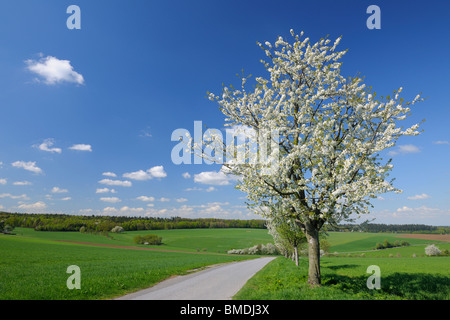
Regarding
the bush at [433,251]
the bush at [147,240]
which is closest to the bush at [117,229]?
the bush at [147,240]

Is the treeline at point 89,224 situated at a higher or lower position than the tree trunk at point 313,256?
lower

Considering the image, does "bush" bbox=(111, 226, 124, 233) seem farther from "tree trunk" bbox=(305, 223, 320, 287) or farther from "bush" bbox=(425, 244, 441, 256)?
"tree trunk" bbox=(305, 223, 320, 287)

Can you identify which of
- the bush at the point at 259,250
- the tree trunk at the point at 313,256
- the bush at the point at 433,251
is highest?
the tree trunk at the point at 313,256

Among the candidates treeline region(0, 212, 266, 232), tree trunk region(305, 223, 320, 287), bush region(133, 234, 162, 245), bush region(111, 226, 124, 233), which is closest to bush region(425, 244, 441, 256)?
treeline region(0, 212, 266, 232)

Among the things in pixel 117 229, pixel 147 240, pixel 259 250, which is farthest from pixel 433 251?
pixel 117 229

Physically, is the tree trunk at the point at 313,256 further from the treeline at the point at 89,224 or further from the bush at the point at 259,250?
the treeline at the point at 89,224

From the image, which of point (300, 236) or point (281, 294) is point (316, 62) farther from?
point (300, 236)

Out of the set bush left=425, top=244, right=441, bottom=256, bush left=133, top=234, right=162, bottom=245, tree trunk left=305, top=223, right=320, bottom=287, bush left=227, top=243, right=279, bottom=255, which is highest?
tree trunk left=305, top=223, right=320, bottom=287

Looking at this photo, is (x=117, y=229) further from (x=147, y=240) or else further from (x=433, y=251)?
(x=433, y=251)

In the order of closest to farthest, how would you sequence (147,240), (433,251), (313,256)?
(313,256), (433,251), (147,240)
